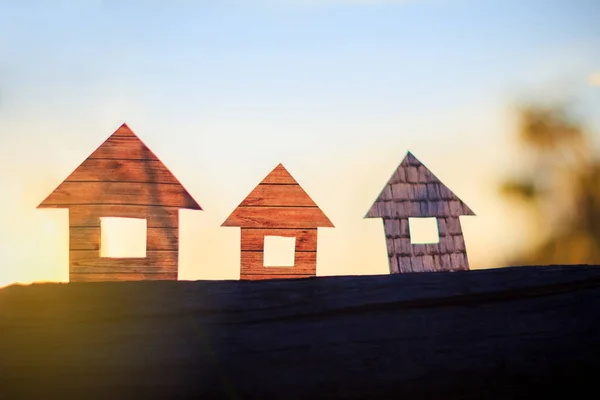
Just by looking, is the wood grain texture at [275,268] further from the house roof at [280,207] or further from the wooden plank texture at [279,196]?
the wooden plank texture at [279,196]

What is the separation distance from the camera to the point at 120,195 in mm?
4211

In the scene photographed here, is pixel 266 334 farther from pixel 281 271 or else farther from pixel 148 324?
pixel 281 271

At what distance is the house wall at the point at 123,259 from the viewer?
4.15 m

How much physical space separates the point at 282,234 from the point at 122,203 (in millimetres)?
1088

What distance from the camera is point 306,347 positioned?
2.42 ft

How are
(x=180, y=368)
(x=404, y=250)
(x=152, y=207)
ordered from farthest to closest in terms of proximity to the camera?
(x=404, y=250), (x=152, y=207), (x=180, y=368)

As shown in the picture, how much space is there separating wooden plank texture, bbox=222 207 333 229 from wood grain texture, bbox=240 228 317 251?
3 cm

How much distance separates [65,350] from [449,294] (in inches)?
18.0

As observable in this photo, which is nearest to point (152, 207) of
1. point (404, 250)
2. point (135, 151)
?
point (135, 151)

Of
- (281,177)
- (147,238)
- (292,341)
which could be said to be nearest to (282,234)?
(281,177)

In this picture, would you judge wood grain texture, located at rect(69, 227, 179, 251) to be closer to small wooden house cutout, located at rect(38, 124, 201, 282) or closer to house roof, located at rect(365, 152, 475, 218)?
small wooden house cutout, located at rect(38, 124, 201, 282)

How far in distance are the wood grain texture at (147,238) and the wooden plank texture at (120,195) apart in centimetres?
18

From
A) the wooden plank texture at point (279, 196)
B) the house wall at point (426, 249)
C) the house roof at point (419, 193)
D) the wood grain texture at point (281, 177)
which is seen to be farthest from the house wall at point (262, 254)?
the house roof at point (419, 193)

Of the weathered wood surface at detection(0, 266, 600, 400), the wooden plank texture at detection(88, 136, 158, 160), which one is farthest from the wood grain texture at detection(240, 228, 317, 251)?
the weathered wood surface at detection(0, 266, 600, 400)
